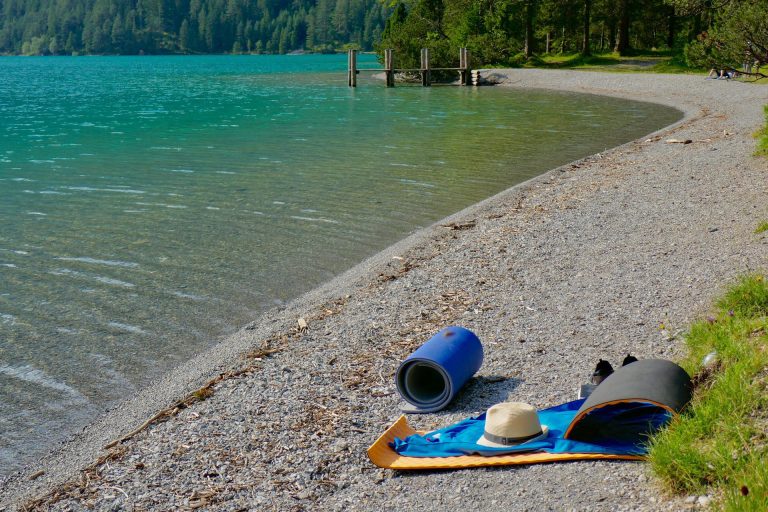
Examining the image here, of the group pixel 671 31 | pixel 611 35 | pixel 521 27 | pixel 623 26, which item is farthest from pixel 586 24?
pixel 611 35

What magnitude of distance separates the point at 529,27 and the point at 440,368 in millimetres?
62620

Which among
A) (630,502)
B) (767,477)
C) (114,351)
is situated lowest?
(114,351)

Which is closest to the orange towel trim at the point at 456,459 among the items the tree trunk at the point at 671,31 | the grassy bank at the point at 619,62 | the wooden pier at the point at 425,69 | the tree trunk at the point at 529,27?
the grassy bank at the point at 619,62

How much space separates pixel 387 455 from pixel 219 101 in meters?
45.8

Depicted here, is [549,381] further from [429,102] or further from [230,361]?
[429,102]

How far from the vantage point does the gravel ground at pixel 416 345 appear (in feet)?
17.8

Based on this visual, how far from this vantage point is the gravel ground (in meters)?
5.41

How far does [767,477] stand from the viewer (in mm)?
4117

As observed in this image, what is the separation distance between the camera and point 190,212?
15.8 meters

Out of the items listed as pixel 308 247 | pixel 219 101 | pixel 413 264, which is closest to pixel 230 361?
pixel 413 264

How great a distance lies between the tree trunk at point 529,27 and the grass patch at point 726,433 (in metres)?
61.6

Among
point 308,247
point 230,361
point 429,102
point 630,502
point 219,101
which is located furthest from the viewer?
point 219,101

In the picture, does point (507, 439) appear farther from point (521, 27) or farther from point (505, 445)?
point (521, 27)

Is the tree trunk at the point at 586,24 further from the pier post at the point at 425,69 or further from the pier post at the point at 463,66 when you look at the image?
the pier post at the point at 425,69
